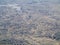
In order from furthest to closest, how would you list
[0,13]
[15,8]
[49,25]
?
[15,8], [0,13], [49,25]

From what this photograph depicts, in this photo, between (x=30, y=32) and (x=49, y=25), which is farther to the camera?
(x=49, y=25)

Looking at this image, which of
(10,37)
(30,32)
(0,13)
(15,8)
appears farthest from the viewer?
(15,8)

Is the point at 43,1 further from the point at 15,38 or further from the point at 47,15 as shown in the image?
the point at 15,38

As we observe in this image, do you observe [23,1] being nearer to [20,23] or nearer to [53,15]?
[53,15]

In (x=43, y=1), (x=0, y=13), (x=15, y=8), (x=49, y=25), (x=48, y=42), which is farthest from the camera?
(x=43, y=1)

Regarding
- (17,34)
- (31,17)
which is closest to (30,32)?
(17,34)

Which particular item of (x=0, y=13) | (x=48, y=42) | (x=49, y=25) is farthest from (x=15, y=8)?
(x=48, y=42)

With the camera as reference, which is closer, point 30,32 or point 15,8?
point 30,32

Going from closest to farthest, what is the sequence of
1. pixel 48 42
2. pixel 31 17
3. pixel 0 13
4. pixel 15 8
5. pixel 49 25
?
pixel 48 42 < pixel 49 25 < pixel 31 17 < pixel 0 13 < pixel 15 8
